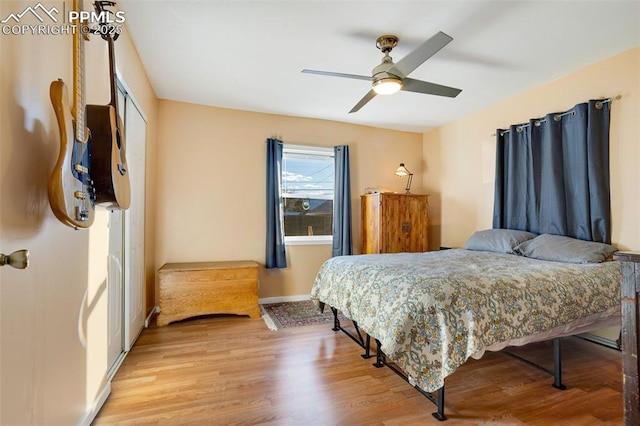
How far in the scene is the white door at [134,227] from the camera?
2480 mm

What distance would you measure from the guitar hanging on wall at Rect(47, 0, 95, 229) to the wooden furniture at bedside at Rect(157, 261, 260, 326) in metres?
2.09

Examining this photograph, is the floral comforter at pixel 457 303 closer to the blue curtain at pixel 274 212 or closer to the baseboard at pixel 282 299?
the blue curtain at pixel 274 212

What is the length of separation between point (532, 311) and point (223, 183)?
3397 millimetres

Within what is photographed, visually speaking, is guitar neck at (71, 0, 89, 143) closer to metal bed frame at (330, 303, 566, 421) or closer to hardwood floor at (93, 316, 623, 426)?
hardwood floor at (93, 316, 623, 426)

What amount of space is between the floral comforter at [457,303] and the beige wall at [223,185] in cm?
188

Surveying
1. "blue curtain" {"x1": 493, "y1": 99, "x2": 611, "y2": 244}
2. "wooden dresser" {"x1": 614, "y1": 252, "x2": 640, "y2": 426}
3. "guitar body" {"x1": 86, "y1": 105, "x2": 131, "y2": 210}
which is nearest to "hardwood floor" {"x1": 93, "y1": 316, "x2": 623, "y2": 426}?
"wooden dresser" {"x1": 614, "y1": 252, "x2": 640, "y2": 426}

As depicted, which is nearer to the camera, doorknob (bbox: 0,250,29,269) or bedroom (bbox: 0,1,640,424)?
doorknob (bbox: 0,250,29,269)

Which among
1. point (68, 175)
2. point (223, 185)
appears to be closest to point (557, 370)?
point (68, 175)

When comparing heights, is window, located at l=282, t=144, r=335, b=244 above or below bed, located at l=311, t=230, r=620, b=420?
above

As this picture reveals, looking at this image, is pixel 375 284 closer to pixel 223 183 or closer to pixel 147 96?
pixel 223 183

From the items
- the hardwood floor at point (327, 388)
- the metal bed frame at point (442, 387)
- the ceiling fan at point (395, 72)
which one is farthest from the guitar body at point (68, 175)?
the metal bed frame at point (442, 387)

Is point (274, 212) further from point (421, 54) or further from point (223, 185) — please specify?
point (421, 54)

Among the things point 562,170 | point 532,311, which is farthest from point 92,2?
point 562,170

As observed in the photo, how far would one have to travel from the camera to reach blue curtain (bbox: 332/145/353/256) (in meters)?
4.24
